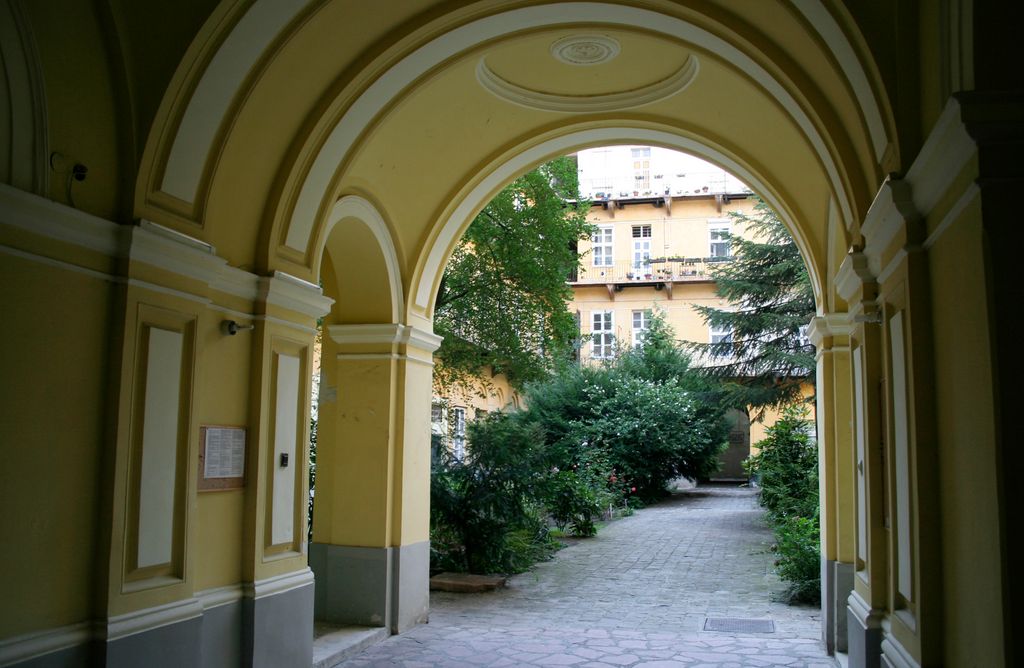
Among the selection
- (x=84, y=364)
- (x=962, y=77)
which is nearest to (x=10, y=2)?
(x=84, y=364)

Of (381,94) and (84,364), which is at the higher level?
(381,94)

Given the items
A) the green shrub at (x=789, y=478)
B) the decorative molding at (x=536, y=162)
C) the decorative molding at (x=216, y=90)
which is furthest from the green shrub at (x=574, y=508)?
the decorative molding at (x=216, y=90)

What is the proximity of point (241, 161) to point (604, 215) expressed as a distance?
29.0 metres

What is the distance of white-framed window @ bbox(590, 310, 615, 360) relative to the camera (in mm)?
32562

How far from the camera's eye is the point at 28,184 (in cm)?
438

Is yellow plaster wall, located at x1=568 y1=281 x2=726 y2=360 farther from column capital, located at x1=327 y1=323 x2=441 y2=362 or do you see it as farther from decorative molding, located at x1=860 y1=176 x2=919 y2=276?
decorative molding, located at x1=860 y1=176 x2=919 y2=276

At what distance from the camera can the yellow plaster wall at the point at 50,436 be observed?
13.9ft

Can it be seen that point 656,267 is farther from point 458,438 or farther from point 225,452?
point 225,452

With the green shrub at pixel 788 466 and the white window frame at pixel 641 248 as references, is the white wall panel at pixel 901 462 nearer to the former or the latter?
the green shrub at pixel 788 466

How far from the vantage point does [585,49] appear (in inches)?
296

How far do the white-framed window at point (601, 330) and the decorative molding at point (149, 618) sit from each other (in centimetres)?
2724

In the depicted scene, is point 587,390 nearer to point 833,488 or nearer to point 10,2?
point 833,488

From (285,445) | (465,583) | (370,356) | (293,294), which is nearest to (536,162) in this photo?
(370,356)

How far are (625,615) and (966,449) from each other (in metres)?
6.73
